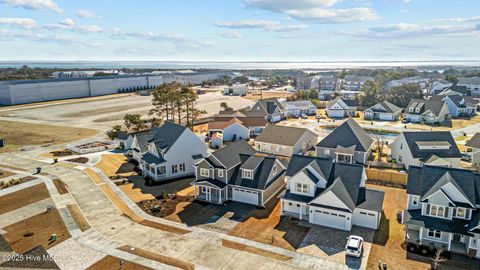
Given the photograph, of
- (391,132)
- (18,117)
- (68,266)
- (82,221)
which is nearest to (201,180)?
(82,221)

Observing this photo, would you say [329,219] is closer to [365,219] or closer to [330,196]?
[330,196]

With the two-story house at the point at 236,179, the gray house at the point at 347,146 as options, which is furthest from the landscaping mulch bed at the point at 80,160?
the gray house at the point at 347,146

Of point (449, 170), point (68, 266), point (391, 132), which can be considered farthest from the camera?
point (391, 132)

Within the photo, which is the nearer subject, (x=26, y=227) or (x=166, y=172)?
(x=26, y=227)

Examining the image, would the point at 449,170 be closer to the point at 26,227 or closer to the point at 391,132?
the point at 26,227

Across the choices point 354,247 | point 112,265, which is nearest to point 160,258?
point 112,265

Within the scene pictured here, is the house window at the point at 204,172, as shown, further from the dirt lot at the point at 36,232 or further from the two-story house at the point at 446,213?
the two-story house at the point at 446,213

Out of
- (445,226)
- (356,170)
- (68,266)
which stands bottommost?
(68,266)
